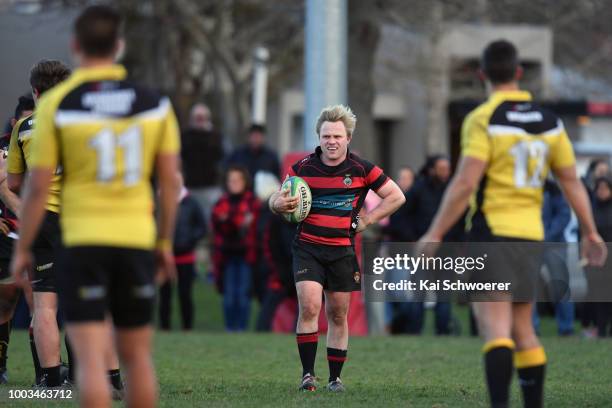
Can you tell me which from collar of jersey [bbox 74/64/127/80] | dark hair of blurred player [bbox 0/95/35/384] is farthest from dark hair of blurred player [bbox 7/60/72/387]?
collar of jersey [bbox 74/64/127/80]

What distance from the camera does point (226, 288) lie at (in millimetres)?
17625

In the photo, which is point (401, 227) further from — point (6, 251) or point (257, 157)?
point (6, 251)

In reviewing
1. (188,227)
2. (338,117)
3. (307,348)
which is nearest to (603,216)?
(188,227)

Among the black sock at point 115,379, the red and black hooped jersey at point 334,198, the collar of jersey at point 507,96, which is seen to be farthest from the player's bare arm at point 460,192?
the black sock at point 115,379

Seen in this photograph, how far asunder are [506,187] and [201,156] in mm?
17086

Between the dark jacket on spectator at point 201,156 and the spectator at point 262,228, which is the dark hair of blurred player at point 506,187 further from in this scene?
the dark jacket on spectator at point 201,156

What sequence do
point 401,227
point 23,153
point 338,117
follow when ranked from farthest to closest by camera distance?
point 401,227
point 338,117
point 23,153

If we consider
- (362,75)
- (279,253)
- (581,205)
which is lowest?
(279,253)

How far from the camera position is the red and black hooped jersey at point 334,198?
9.46 metres

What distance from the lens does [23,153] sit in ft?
28.8

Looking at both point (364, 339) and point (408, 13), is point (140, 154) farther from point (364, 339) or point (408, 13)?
point (408, 13)

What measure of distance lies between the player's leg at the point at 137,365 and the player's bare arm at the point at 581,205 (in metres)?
2.55

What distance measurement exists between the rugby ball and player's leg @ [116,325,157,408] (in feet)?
10.8

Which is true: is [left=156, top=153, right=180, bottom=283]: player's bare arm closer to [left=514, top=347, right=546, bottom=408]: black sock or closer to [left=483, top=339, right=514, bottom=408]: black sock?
[left=483, top=339, right=514, bottom=408]: black sock
